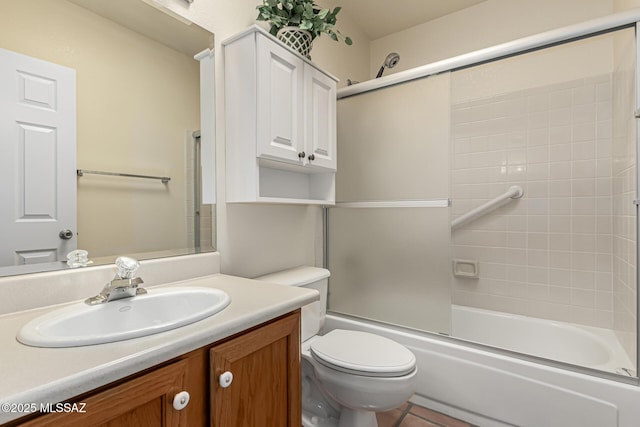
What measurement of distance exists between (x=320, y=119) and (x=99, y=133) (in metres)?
1.01

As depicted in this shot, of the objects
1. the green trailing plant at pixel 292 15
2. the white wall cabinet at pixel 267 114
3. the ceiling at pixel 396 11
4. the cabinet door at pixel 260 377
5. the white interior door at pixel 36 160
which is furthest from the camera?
Answer: the ceiling at pixel 396 11

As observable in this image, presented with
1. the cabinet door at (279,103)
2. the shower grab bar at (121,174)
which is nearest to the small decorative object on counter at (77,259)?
the shower grab bar at (121,174)

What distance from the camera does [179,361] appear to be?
0.68m

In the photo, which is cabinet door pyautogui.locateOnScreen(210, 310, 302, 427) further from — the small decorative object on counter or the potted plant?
the potted plant

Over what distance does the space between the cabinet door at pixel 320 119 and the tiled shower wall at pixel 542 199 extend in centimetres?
114

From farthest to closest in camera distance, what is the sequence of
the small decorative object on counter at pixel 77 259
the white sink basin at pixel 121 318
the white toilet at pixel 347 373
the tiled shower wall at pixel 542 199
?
the tiled shower wall at pixel 542 199, the white toilet at pixel 347 373, the small decorative object on counter at pixel 77 259, the white sink basin at pixel 121 318

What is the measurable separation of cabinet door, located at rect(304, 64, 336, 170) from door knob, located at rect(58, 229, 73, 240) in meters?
1.00

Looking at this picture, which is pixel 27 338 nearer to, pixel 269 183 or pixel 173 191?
→ pixel 173 191

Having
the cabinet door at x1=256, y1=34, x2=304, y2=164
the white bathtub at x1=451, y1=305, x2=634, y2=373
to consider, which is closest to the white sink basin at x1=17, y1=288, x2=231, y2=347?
the cabinet door at x1=256, y1=34, x2=304, y2=164

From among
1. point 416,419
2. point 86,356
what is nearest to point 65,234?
point 86,356

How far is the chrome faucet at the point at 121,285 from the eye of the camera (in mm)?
905

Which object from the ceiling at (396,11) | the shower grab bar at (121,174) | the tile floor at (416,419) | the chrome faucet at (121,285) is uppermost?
the ceiling at (396,11)

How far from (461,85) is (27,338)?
101 inches

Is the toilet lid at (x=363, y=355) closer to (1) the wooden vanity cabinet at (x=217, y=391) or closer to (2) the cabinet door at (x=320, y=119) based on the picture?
(1) the wooden vanity cabinet at (x=217, y=391)
